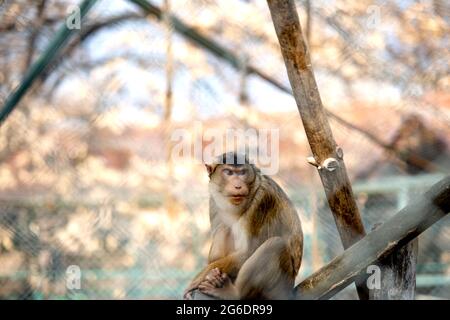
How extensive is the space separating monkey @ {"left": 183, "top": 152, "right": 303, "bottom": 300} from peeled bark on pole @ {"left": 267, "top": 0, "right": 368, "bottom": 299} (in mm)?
113

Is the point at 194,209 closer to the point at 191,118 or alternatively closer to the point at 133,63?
the point at 191,118

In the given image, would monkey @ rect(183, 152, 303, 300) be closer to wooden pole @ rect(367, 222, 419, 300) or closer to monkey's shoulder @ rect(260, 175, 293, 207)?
monkey's shoulder @ rect(260, 175, 293, 207)

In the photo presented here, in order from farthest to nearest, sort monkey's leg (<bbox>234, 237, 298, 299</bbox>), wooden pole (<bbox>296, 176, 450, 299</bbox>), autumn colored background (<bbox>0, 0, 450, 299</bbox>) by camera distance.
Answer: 1. autumn colored background (<bbox>0, 0, 450, 299</bbox>)
2. monkey's leg (<bbox>234, 237, 298, 299</bbox>)
3. wooden pole (<bbox>296, 176, 450, 299</bbox>)

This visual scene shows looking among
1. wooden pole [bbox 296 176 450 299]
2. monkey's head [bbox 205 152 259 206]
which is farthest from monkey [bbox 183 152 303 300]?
wooden pole [bbox 296 176 450 299]

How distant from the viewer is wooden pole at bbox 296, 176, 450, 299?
1.16 metres

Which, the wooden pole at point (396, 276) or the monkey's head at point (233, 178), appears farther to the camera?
the monkey's head at point (233, 178)

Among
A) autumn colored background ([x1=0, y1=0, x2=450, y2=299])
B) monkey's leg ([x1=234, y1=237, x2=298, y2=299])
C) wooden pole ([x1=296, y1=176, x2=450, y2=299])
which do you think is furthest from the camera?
autumn colored background ([x1=0, y1=0, x2=450, y2=299])

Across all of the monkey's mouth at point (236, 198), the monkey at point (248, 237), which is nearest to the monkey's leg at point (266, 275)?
the monkey at point (248, 237)

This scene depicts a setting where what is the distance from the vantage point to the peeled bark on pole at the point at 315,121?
3.93 feet

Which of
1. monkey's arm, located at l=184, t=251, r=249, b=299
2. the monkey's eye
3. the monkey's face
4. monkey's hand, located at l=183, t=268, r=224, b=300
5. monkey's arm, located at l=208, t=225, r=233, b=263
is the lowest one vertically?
monkey's hand, located at l=183, t=268, r=224, b=300

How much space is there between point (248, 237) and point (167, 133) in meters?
0.69

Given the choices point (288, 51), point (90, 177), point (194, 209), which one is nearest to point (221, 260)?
point (288, 51)

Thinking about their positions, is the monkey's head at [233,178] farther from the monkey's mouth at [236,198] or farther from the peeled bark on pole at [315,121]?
the peeled bark on pole at [315,121]
